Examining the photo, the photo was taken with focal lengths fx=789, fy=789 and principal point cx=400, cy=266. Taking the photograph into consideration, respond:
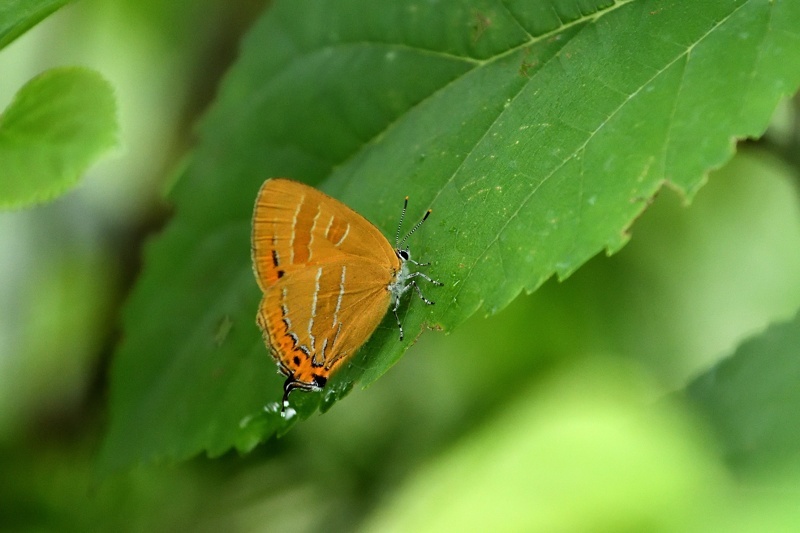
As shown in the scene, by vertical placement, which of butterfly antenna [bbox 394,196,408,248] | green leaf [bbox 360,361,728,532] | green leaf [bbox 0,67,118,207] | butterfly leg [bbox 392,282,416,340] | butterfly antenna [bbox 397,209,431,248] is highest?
green leaf [bbox 0,67,118,207]

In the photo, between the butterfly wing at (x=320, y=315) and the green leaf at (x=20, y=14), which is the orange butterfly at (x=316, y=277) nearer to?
the butterfly wing at (x=320, y=315)

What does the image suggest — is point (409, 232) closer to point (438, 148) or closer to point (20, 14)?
point (438, 148)

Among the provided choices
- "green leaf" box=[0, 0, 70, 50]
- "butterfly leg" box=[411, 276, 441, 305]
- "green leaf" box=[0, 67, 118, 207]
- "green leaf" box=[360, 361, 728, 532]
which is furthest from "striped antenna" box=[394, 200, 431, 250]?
"green leaf" box=[0, 0, 70, 50]

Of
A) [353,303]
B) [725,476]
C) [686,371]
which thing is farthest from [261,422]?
[686,371]

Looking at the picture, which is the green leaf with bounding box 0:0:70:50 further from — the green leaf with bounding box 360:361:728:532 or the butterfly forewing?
the green leaf with bounding box 360:361:728:532

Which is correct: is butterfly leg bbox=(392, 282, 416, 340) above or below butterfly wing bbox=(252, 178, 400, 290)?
below

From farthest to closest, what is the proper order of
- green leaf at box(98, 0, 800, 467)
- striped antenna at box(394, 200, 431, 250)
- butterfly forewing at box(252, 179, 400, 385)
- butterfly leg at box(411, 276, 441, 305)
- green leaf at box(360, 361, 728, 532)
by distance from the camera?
butterfly forewing at box(252, 179, 400, 385), striped antenna at box(394, 200, 431, 250), butterfly leg at box(411, 276, 441, 305), green leaf at box(98, 0, 800, 467), green leaf at box(360, 361, 728, 532)

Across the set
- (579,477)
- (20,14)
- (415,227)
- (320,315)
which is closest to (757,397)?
(579,477)
